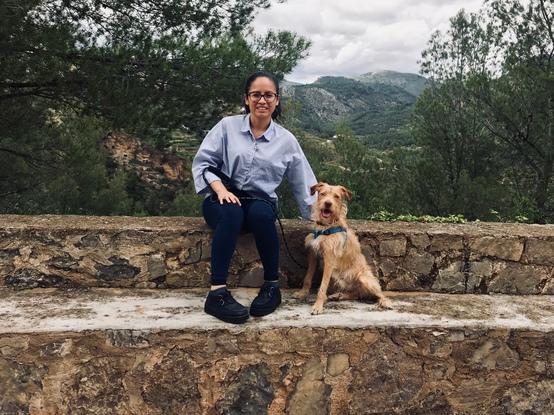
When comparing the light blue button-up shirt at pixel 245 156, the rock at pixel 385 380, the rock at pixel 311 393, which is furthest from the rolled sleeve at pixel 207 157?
the rock at pixel 385 380

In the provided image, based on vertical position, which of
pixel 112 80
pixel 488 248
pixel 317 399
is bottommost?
pixel 317 399

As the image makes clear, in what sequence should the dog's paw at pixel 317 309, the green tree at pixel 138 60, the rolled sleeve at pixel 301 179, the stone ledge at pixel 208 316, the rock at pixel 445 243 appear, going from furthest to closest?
the green tree at pixel 138 60
the rock at pixel 445 243
the rolled sleeve at pixel 301 179
the dog's paw at pixel 317 309
the stone ledge at pixel 208 316

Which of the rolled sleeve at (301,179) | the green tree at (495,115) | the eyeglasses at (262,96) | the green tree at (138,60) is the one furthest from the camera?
the green tree at (495,115)

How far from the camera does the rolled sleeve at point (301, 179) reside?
3.16m

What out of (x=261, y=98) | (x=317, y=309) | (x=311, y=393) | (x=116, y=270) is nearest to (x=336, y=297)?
(x=317, y=309)

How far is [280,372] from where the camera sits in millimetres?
2594

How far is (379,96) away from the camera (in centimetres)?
13138

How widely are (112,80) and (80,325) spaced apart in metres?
4.68

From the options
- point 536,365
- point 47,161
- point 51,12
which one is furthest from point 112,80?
point 536,365

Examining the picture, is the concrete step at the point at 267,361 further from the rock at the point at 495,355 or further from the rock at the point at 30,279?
the rock at the point at 30,279

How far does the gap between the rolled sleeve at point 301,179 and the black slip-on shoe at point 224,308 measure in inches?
33.3

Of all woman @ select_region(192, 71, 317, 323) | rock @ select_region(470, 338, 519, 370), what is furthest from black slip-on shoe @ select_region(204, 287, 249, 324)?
rock @ select_region(470, 338, 519, 370)

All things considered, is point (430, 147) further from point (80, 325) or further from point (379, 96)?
point (379, 96)

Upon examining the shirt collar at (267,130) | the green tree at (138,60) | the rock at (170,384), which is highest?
the green tree at (138,60)
